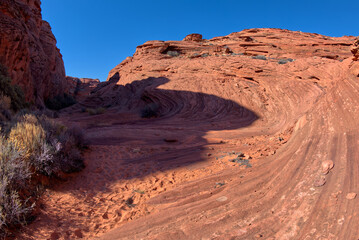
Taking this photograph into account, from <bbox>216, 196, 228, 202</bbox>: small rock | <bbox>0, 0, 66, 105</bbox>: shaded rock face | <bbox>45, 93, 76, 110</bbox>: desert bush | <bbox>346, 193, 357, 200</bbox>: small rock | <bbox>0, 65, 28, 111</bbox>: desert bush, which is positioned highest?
<bbox>0, 0, 66, 105</bbox>: shaded rock face

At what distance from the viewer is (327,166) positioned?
333 cm

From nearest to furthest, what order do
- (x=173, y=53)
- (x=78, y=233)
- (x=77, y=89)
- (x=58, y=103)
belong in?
(x=78, y=233) → (x=58, y=103) → (x=173, y=53) → (x=77, y=89)

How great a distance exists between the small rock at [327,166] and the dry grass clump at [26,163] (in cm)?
449

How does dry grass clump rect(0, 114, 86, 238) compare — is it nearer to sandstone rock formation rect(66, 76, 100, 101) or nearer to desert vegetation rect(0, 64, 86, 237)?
desert vegetation rect(0, 64, 86, 237)

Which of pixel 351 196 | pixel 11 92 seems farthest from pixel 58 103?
pixel 351 196

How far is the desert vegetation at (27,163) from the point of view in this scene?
125 inches

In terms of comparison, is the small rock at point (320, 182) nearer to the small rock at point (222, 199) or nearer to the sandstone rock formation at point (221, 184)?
the sandstone rock formation at point (221, 184)

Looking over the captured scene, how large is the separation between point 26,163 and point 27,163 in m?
0.09

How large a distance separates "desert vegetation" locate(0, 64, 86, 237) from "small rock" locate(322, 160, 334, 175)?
4479 mm

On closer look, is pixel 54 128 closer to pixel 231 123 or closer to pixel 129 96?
pixel 231 123

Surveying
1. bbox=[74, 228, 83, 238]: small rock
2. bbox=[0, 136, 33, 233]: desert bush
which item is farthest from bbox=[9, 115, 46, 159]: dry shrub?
bbox=[74, 228, 83, 238]: small rock

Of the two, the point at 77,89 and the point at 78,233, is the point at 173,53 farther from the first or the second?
the point at 77,89

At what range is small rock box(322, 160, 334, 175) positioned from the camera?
3.26m

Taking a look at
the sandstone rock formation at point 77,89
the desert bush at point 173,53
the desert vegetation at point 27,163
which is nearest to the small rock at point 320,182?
the desert vegetation at point 27,163
